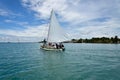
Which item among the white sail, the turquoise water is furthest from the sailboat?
the turquoise water

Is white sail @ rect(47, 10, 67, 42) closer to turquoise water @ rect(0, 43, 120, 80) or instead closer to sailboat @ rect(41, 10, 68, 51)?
sailboat @ rect(41, 10, 68, 51)

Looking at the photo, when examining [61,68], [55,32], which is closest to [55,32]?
[55,32]

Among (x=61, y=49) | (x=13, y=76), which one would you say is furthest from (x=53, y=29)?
(x=13, y=76)

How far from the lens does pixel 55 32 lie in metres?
54.7

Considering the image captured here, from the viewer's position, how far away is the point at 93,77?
59.5ft

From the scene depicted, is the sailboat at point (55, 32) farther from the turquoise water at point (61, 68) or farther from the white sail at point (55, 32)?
the turquoise water at point (61, 68)

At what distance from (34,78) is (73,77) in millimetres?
4459

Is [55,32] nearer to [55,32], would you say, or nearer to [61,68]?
[55,32]

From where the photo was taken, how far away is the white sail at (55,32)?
179ft

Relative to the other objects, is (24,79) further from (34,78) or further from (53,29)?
(53,29)

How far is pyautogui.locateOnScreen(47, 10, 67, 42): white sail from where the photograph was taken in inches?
2149

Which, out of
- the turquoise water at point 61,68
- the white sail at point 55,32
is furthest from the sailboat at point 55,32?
the turquoise water at point 61,68

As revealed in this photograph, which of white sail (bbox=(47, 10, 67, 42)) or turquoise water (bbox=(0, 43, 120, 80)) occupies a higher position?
white sail (bbox=(47, 10, 67, 42))

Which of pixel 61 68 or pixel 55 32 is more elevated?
pixel 55 32
